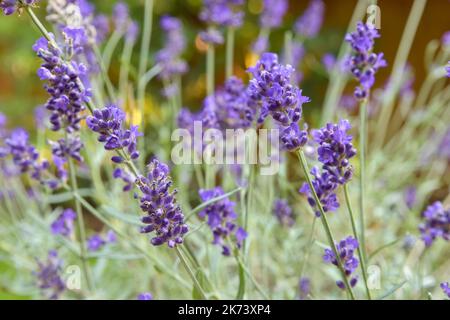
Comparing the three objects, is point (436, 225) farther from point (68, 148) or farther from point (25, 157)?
point (25, 157)

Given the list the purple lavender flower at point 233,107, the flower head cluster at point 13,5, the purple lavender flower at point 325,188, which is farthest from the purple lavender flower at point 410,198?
the flower head cluster at point 13,5

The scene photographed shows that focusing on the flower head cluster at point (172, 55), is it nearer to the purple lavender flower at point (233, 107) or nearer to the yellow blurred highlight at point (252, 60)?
the yellow blurred highlight at point (252, 60)

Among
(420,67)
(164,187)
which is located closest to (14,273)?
(164,187)

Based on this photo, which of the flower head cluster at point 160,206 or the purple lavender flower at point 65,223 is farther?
the purple lavender flower at point 65,223

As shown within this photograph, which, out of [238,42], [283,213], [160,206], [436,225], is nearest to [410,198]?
[283,213]

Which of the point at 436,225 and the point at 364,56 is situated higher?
the point at 364,56
